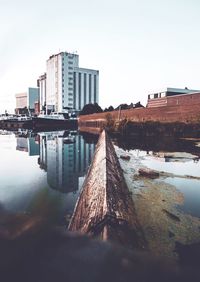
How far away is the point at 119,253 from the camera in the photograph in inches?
36.5

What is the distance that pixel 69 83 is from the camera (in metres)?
71.0

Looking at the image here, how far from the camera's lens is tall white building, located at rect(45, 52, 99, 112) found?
70000mm

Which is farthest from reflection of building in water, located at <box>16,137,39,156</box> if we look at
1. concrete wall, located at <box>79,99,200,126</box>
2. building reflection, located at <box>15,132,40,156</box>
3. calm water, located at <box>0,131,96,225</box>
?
concrete wall, located at <box>79,99,200,126</box>

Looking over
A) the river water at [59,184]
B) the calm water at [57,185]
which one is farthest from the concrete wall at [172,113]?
the calm water at [57,185]

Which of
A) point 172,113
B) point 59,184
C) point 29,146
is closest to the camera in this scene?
point 59,184

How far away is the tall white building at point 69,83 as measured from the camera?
230 ft

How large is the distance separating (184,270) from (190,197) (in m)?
4.95

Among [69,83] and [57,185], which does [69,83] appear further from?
[57,185]

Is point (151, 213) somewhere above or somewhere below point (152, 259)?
below

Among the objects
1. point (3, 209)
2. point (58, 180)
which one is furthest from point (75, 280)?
point (58, 180)

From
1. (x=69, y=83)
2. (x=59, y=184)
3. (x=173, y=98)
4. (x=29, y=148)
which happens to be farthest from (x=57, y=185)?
(x=69, y=83)

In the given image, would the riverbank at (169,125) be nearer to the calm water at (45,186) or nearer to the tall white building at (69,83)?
the calm water at (45,186)

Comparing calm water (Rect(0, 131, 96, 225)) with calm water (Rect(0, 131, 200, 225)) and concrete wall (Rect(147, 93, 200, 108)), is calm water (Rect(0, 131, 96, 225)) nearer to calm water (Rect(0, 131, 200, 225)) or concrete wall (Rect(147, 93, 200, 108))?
calm water (Rect(0, 131, 200, 225))

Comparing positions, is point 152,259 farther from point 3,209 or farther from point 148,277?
point 3,209
